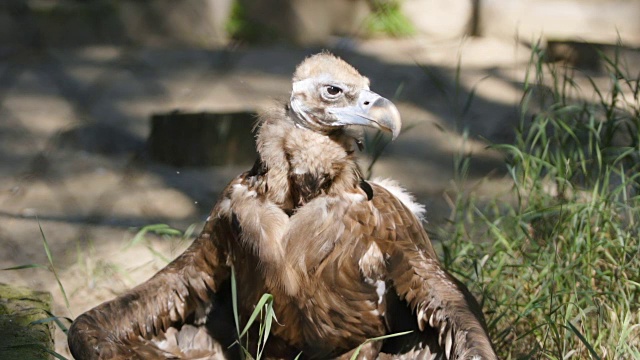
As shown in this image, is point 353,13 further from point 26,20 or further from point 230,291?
point 230,291

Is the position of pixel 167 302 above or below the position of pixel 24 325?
above

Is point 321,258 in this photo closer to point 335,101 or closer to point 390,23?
point 335,101

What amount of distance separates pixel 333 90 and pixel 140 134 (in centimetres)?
257

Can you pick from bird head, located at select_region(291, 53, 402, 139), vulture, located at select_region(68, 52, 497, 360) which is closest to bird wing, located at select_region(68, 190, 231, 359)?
vulture, located at select_region(68, 52, 497, 360)

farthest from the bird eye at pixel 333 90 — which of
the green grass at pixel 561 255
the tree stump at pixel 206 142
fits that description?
the tree stump at pixel 206 142

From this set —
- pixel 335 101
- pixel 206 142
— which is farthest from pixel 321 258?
pixel 206 142

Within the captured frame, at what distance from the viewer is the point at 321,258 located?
2.31 m

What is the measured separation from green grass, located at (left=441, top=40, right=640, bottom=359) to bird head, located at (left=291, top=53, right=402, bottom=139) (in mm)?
691

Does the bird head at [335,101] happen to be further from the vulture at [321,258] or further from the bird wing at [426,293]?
the bird wing at [426,293]

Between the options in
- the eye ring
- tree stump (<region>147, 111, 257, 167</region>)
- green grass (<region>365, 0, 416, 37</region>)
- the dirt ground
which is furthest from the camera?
green grass (<region>365, 0, 416, 37</region>)

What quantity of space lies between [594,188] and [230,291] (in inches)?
44.6

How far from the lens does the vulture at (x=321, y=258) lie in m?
2.29

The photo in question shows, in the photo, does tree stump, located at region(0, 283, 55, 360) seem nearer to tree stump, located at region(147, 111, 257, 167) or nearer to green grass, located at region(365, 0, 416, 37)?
tree stump, located at region(147, 111, 257, 167)

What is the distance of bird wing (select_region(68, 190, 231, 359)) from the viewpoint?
2.34 m
